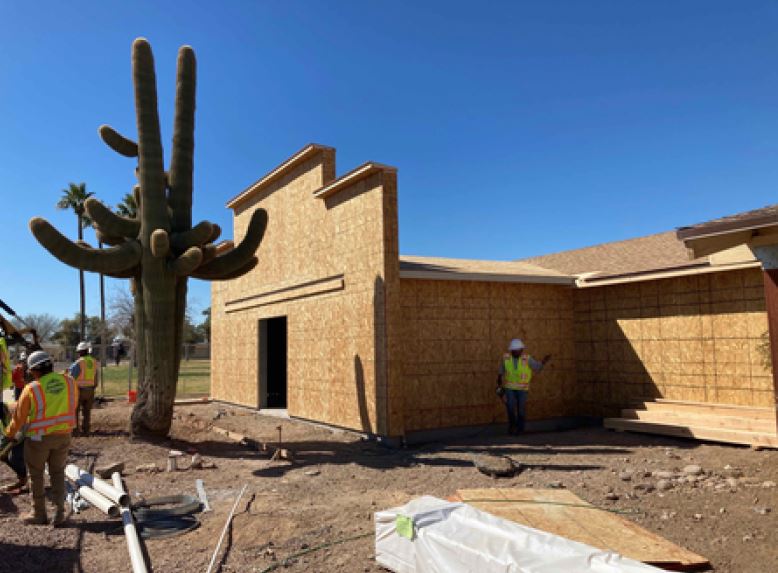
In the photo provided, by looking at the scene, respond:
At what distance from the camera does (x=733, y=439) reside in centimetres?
1014

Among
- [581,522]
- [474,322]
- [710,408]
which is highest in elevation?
[474,322]

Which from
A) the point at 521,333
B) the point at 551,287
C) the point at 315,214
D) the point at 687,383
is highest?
the point at 315,214

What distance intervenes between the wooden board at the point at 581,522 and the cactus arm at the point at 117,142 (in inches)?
389

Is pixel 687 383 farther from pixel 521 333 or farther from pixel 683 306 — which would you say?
pixel 521 333

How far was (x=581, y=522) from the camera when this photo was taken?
5.80 meters

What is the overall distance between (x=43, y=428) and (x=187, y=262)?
180 inches

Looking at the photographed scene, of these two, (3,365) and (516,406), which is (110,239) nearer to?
(3,365)

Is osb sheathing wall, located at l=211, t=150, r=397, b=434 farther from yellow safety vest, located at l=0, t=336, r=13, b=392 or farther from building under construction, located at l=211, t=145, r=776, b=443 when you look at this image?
yellow safety vest, located at l=0, t=336, r=13, b=392

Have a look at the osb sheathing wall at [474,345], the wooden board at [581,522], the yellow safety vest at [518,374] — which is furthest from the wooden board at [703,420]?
the wooden board at [581,522]

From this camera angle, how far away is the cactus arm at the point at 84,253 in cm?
996

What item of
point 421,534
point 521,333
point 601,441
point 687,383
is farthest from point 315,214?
point 421,534

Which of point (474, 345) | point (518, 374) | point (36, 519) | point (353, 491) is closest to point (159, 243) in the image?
point (36, 519)

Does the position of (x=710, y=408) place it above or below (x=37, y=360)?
below

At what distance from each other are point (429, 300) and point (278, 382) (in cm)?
756
